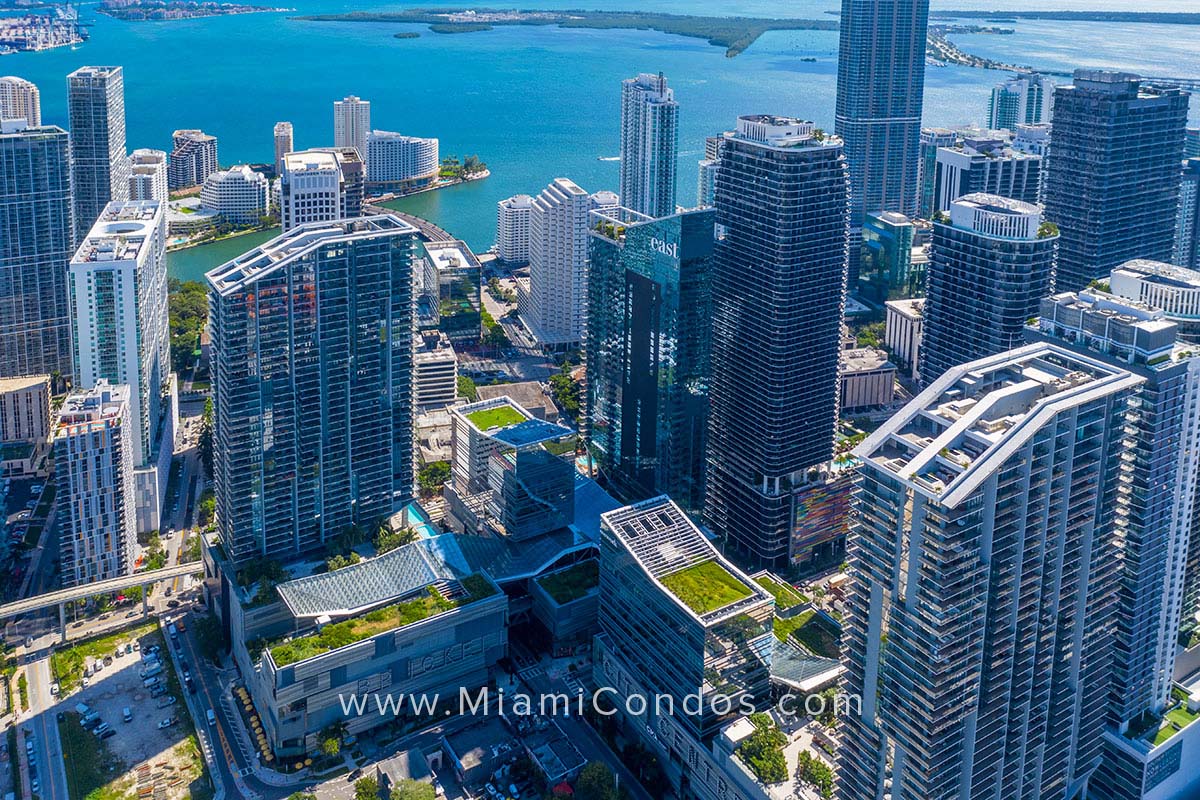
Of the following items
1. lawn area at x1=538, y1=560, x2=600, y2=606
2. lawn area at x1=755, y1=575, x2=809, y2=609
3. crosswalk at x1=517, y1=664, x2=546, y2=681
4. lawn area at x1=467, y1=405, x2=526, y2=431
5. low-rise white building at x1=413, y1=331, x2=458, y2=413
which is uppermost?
lawn area at x1=467, y1=405, x2=526, y2=431

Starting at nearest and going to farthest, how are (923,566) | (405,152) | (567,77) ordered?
(923,566)
(405,152)
(567,77)

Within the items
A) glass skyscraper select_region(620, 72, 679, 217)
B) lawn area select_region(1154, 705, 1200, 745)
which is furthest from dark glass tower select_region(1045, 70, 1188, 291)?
glass skyscraper select_region(620, 72, 679, 217)

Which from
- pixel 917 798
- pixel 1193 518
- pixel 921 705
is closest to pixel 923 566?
pixel 921 705

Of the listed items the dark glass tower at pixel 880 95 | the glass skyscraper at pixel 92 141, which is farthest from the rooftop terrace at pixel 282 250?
the dark glass tower at pixel 880 95

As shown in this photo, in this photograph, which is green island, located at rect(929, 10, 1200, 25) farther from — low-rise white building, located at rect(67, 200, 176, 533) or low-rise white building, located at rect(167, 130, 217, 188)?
low-rise white building, located at rect(67, 200, 176, 533)

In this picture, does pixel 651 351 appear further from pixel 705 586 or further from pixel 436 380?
pixel 436 380

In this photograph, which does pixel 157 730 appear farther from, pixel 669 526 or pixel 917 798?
pixel 917 798
